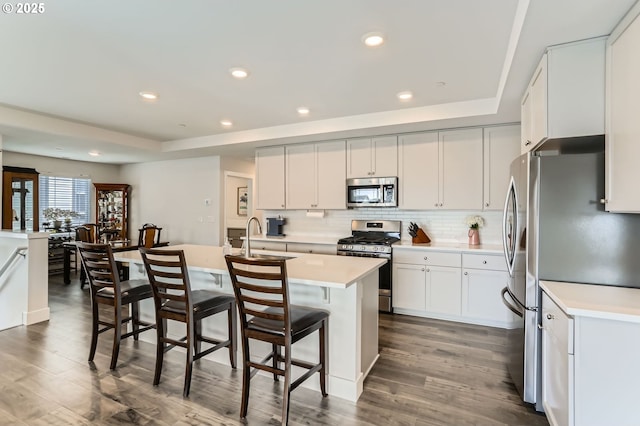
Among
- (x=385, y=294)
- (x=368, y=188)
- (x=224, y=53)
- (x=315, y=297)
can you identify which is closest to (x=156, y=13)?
(x=224, y=53)

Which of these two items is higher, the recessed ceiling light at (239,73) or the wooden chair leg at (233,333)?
the recessed ceiling light at (239,73)

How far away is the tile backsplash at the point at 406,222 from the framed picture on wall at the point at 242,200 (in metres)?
2.23

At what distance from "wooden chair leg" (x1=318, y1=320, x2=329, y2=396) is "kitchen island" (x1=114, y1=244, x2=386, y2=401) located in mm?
40

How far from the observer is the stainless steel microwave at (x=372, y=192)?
449 cm

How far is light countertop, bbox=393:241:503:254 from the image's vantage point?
3734 millimetres

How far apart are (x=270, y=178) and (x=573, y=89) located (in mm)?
4110

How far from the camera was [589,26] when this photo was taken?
1.88m

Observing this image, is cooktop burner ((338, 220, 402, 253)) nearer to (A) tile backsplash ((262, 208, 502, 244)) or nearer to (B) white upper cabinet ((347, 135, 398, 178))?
(A) tile backsplash ((262, 208, 502, 244))

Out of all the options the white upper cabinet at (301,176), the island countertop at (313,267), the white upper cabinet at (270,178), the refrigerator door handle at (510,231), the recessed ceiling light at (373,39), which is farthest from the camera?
the white upper cabinet at (270,178)

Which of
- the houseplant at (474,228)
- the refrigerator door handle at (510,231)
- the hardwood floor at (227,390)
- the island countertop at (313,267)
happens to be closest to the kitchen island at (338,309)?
the island countertop at (313,267)

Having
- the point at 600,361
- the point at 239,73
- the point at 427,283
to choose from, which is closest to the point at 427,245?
the point at 427,283

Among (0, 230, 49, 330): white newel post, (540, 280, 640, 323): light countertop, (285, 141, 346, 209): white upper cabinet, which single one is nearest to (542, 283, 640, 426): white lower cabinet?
(540, 280, 640, 323): light countertop

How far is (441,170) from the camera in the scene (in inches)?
167

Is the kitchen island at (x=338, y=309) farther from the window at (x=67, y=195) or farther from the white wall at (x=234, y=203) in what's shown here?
the window at (x=67, y=195)
